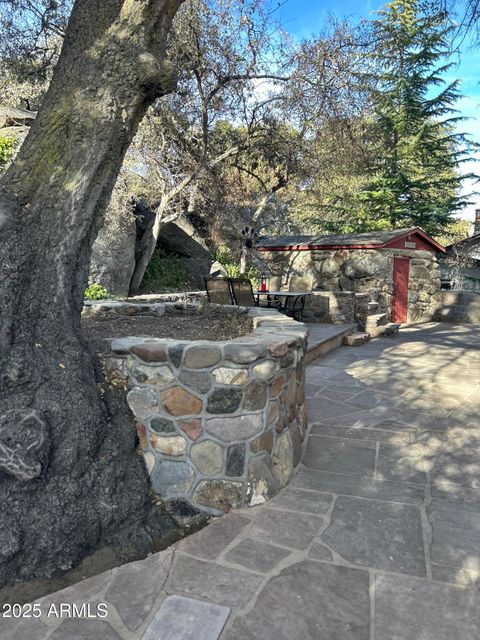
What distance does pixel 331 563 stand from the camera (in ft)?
6.73

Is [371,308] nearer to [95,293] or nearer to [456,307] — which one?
[456,307]

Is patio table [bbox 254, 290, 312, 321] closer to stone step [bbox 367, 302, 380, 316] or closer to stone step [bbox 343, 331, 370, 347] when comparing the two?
stone step [bbox 367, 302, 380, 316]

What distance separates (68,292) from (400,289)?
1176 cm

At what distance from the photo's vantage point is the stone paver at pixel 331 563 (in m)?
1.70

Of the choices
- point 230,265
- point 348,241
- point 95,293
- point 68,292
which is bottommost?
point 95,293

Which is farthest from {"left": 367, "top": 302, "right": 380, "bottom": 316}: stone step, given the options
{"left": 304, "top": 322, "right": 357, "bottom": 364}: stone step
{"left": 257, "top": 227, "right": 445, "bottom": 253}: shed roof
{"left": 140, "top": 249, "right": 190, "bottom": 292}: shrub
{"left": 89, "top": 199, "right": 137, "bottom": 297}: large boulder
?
{"left": 140, "top": 249, "right": 190, "bottom": 292}: shrub

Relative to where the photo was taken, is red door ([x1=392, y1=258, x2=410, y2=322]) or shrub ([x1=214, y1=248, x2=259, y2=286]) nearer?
red door ([x1=392, y1=258, x2=410, y2=322])

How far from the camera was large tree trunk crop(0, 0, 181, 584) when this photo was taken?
6.93ft

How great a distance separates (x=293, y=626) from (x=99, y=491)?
3.82ft

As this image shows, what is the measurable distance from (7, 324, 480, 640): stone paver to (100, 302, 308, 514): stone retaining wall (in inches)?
2.0

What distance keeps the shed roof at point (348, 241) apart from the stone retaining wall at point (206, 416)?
1039 centimetres

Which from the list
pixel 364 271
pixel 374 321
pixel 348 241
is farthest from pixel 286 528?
pixel 348 241

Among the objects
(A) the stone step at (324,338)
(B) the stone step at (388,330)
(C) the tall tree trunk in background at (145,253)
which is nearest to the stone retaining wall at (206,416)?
(A) the stone step at (324,338)

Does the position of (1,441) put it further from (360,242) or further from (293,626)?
(360,242)
